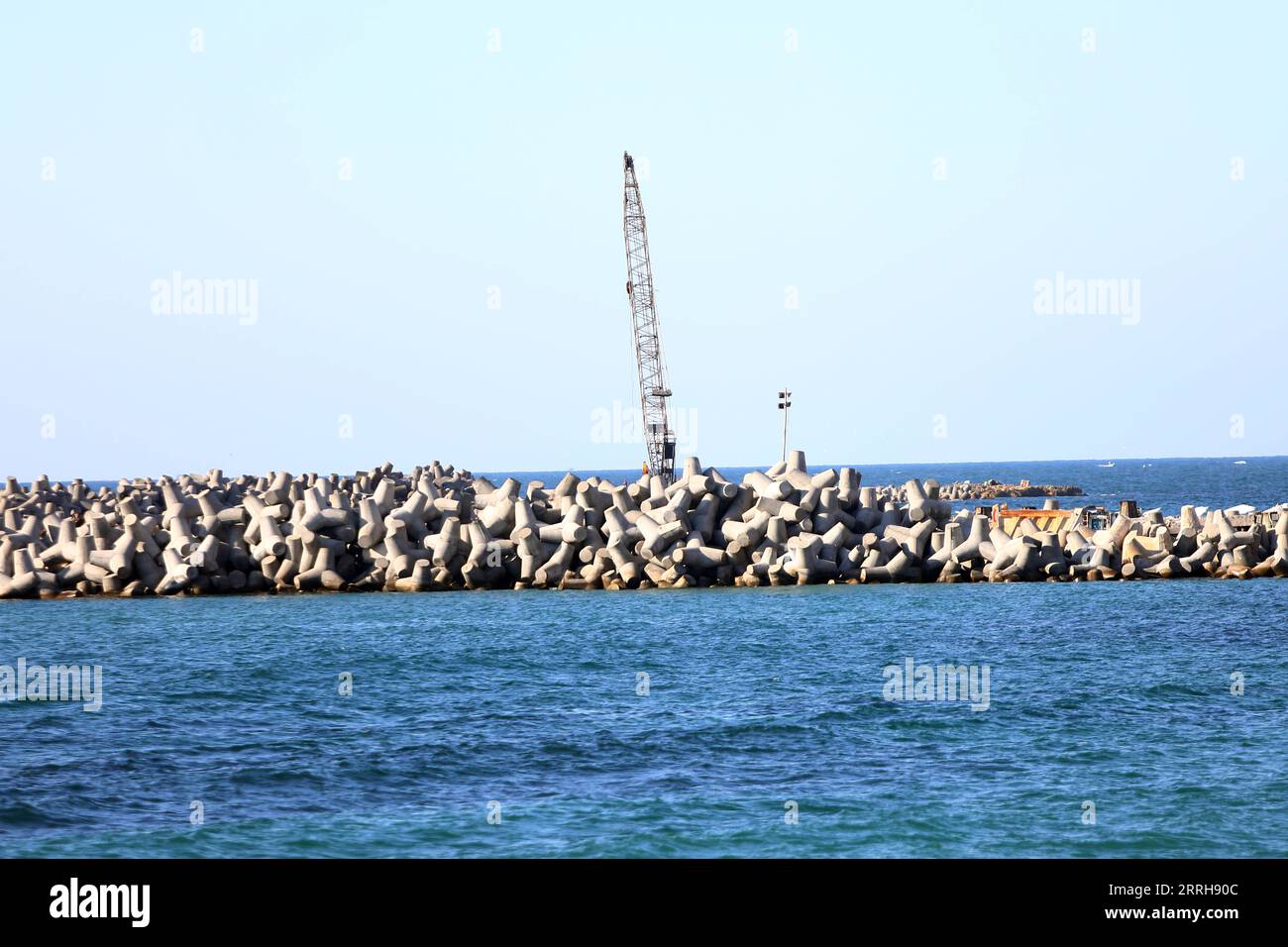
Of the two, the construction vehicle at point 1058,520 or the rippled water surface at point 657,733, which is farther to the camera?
the construction vehicle at point 1058,520

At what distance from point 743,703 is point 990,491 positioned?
105 meters

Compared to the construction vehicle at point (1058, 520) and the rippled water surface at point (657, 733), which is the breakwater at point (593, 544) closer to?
the rippled water surface at point (657, 733)

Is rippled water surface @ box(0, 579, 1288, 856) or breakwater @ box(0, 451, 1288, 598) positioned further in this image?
breakwater @ box(0, 451, 1288, 598)

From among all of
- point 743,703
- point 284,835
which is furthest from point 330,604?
point 284,835
